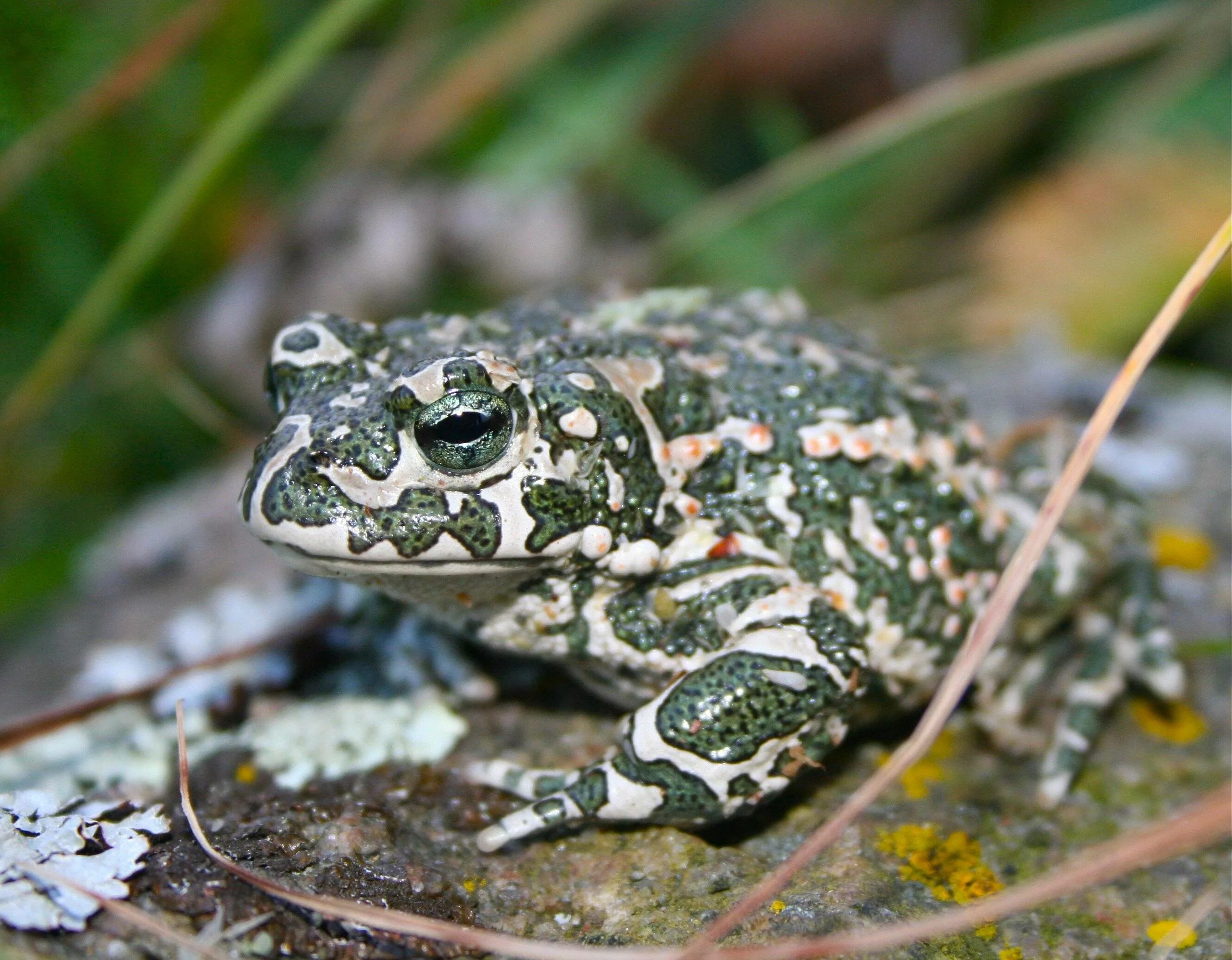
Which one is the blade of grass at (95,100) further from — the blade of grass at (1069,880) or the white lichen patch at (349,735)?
the blade of grass at (1069,880)

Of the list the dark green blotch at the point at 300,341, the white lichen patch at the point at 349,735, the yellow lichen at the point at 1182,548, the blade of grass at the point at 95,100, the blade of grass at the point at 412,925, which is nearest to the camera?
the blade of grass at the point at 412,925

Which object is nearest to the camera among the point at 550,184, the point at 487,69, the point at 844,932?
the point at 844,932

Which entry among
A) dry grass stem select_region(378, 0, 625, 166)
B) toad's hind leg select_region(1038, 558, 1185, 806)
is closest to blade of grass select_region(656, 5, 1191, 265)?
dry grass stem select_region(378, 0, 625, 166)

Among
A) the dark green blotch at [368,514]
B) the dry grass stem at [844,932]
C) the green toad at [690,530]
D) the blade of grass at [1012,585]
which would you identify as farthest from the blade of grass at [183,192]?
the blade of grass at [1012,585]

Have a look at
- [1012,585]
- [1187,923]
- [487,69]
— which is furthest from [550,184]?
[1187,923]

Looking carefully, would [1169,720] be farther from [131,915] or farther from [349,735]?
[131,915]

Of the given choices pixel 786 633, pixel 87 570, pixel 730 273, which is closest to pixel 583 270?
pixel 730 273
